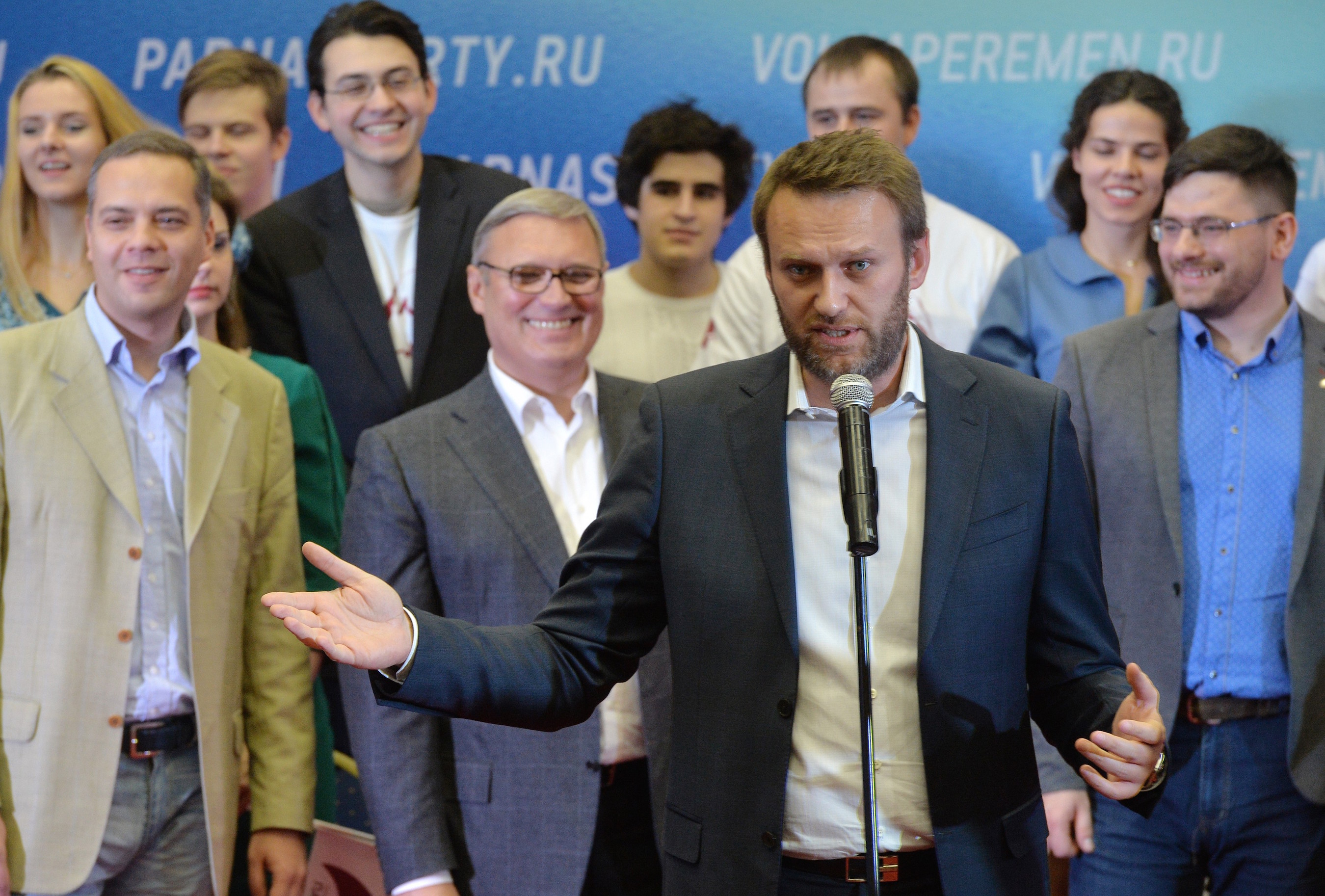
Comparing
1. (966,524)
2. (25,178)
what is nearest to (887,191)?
(966,524)

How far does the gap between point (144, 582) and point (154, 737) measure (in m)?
0.30

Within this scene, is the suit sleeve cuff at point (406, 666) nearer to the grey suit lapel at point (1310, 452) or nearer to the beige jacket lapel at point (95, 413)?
the beige jacket lapel at point (95, 413)

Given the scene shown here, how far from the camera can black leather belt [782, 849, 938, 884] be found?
6.05 feet

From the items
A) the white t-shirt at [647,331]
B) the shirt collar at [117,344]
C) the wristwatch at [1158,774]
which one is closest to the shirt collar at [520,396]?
the shirt collar at [117,344]

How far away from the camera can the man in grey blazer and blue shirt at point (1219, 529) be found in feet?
9.12

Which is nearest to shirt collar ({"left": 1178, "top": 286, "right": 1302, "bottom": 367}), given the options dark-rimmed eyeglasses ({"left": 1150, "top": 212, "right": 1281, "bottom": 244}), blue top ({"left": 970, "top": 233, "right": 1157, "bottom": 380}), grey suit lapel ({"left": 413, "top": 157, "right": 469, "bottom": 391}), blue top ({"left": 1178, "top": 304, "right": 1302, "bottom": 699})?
blue top ({"left": 1178, "top": 304, "right": 1302, "bottom": 699})

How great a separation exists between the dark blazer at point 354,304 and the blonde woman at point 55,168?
0.43 m

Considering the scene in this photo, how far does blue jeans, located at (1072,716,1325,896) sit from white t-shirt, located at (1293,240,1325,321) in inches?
56.0

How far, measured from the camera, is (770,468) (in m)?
1.97

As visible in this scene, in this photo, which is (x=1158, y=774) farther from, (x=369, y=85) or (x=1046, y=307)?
(x=369, y=85)

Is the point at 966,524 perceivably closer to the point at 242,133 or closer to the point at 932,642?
the point at 932,642

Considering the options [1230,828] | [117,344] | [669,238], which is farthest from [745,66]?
[1230,828]

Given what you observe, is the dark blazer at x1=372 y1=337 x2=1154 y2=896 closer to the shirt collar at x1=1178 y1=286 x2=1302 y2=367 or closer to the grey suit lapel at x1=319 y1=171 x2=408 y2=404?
the shirt collar at x1=1178 y1=286 x2=1302 y2=367

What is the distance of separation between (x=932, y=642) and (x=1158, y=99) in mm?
2315
